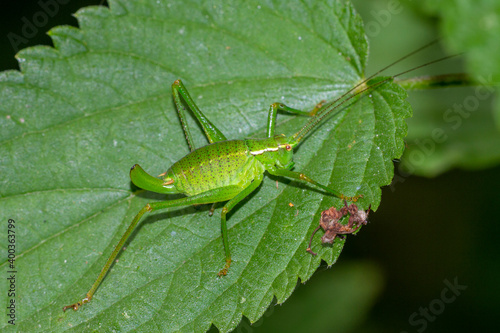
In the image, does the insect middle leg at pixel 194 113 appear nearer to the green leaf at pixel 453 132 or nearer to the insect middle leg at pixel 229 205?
the insect middle leg at pixel 229 205

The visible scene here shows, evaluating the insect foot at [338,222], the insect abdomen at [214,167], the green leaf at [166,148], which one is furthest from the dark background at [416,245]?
the insect abdomen at [214,167]

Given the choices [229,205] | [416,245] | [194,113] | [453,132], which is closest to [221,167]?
[229,205]

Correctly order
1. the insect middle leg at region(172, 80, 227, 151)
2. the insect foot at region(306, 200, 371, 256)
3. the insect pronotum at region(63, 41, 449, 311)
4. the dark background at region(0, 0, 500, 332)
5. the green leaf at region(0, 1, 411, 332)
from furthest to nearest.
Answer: the dark background at region(0, 0, 500, 332), the insect middle leg at region(172, 80, 227, 151), the insect pronotum at region(63, 41, 449, 311), the green leaf at region(0, 1, 411, 332), the insect foot at region(306, 200, 371, 256)

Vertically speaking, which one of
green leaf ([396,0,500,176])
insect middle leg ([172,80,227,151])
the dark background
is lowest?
the dark background

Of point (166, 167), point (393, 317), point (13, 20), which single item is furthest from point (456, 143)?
point (13, 20)

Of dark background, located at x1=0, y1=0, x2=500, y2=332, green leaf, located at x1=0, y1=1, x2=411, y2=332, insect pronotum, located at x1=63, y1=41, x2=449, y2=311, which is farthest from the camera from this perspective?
dark background, located at x1=0, y1=0, x2=500, y2=332

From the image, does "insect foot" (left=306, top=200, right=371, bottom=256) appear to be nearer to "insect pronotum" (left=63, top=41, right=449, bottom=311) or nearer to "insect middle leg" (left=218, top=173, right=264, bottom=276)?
"insect pronotum" (left=63, top=41, right=449, bottom=311)

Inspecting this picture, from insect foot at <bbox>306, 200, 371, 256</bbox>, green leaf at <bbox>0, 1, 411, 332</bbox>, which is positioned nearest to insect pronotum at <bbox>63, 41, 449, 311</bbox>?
green leaf at <bbox>0, 1, 411, 332</bbox>

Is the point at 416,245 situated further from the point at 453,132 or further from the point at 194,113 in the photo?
the point at 194,113
